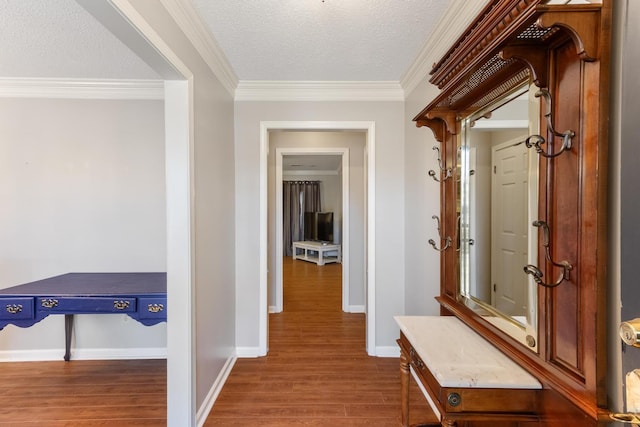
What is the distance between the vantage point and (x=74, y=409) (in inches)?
78.2

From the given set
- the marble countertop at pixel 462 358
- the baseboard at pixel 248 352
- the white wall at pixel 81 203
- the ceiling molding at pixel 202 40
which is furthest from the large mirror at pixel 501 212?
the white wall at pixel 81 203

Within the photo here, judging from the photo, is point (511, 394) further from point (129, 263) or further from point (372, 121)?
point (129, 263)

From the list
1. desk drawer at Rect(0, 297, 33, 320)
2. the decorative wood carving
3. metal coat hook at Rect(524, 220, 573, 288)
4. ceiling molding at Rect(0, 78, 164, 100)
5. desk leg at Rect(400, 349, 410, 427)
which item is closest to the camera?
the decorative wood carving

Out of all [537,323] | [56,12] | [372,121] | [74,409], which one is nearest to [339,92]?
[372,121]

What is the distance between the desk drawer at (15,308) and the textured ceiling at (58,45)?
160 centimetres

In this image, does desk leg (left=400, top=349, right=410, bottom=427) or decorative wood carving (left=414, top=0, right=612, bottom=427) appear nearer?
decorative wood carving (left=414, top=0, right=612, bottom=427)

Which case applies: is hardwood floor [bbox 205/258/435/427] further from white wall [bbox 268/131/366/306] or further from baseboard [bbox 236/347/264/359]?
white wall [bbox 268/131/366/306]

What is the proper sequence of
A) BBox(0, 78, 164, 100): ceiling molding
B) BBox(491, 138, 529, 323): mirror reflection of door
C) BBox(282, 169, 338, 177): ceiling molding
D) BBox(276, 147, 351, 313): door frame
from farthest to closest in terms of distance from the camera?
BBox(282, 169, 338, 177): ceiling molding < BBox(276, 147, 351, 313): door frame < BBox(0, 78, 164, 100): ceiling molding < BBox(491, 138, 529, 323): mirror reflection of door

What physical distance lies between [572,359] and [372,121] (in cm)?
222

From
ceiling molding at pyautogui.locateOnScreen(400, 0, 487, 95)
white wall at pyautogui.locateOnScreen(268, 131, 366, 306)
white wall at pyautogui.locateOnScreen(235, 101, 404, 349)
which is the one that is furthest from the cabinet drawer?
ceiling molding at pyautogui.locateOnScreen(400, 0, 487, 95)

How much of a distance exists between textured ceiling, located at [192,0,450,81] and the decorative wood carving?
2.61ft

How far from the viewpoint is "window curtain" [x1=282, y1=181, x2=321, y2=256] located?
855 cm

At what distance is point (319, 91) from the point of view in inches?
103

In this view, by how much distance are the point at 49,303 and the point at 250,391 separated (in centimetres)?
141
